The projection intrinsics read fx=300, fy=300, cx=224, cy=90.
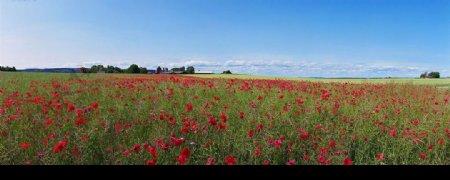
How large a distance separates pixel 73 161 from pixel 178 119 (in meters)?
1.51

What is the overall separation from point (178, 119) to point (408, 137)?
9.13 feet

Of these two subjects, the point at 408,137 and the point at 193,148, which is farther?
the point at 408,137

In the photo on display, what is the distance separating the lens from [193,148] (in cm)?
295

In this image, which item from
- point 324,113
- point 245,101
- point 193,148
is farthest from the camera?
point 245,101

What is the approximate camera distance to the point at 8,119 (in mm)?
3557
